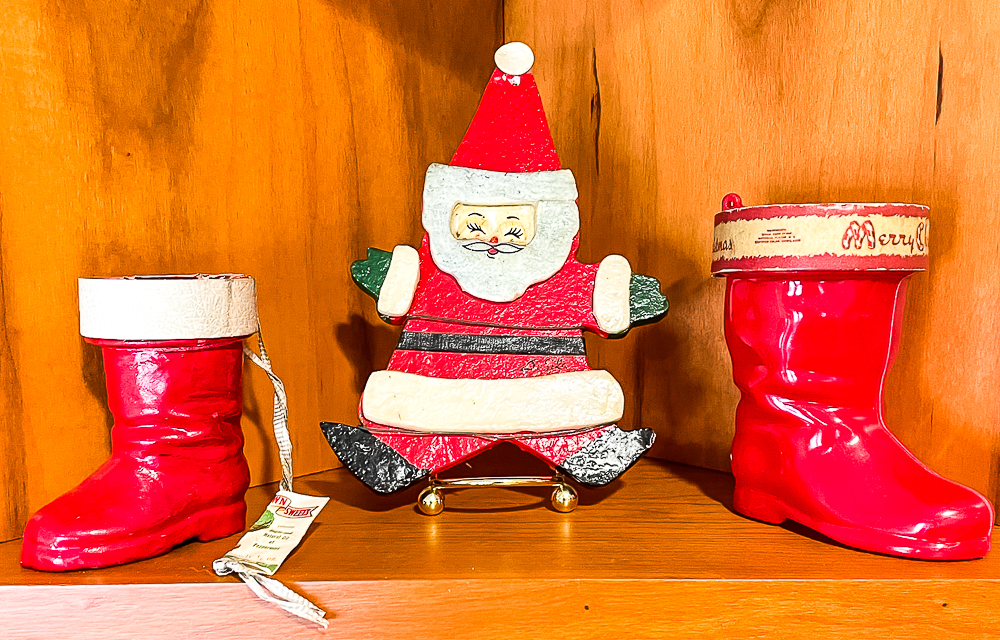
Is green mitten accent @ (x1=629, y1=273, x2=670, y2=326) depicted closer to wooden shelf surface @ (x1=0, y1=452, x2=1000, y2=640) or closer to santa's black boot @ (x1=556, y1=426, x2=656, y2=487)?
santa's black boot @ (x1=556, y1=426, x2=656, y2=487)

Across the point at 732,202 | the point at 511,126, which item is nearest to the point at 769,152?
the point at 732,202

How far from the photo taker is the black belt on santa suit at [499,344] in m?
0.65

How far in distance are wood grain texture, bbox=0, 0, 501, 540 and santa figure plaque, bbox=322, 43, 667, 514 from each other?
0.43 ft

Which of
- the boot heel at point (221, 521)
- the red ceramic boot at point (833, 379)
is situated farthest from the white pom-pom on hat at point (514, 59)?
the boot heel at point (221, 521)

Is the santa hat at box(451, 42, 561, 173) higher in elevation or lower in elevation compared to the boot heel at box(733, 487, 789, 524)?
higher

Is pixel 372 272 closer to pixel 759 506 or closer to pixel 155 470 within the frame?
pixel 155 470

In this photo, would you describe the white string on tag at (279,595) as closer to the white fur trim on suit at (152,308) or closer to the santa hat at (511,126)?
the white fur trim on suit at (152,308)

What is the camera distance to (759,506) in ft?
2.01

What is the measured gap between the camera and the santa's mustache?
0.66 metres

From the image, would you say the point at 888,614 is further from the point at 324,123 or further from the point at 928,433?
the point at 324,123

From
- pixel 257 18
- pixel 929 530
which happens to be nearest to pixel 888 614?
pixel 929 530

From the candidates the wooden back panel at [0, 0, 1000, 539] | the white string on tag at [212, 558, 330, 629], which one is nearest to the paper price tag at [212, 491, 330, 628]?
the white string on tag at [212, 558, 330, 629]

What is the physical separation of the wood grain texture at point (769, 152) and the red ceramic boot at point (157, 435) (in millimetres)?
450

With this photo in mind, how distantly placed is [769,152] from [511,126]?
0.26 meters
